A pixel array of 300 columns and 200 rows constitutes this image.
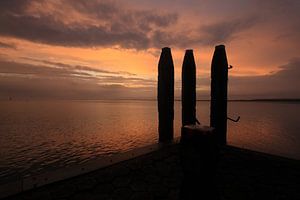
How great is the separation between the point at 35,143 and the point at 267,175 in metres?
16.8

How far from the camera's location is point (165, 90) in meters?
7.46

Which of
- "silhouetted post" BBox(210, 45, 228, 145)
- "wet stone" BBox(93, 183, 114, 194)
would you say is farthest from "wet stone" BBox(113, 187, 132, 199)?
"silhouetted post" BBox(210, 45, 228, 145)

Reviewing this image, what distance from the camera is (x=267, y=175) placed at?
15.0ft

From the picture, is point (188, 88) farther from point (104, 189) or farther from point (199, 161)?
point (199, 161)

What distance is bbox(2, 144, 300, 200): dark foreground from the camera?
3.62 meters

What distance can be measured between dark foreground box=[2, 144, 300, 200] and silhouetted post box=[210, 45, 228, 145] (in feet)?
5.43

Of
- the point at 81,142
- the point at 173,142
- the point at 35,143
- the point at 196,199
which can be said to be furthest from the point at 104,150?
the point at 196,199

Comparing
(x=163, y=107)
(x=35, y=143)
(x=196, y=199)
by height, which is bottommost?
(x=35, y=143)

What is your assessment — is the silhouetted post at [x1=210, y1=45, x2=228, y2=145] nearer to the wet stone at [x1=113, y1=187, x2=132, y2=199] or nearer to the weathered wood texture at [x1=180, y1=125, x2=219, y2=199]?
the wet stone at [x1=113, y1=187, x2=132, y2=199]

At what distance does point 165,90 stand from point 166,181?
151 inches

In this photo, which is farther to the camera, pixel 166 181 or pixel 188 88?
pixel 188 88


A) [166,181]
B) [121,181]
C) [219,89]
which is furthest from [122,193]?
[219,89]

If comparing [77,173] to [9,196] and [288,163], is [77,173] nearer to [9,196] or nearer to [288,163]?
[9,196]

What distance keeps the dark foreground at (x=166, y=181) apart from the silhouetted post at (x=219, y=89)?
165cm
